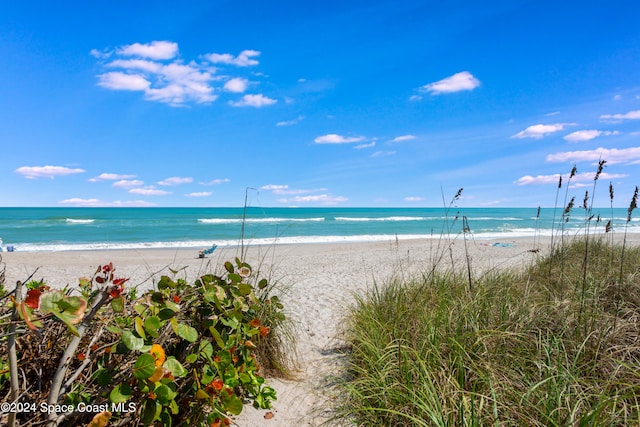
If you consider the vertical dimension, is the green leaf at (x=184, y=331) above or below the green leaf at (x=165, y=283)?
below

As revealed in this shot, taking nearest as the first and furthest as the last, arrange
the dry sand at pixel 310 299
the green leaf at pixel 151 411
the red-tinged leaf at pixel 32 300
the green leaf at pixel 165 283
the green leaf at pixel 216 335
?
the red-tinged leaf at pixel 32 300
the green leaf at pixel 151 411
the green leaf at pixel 216 335
the green leaf at pixel 165 283
the dry sand at pixel 310 299

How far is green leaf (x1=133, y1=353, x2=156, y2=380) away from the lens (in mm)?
1600

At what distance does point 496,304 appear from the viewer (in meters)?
3.51

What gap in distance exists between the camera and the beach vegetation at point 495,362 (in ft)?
6.98

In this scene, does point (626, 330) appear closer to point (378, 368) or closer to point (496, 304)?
point (496, 304)

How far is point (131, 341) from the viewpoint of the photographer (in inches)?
64.1

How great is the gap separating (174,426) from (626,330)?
11.0ft

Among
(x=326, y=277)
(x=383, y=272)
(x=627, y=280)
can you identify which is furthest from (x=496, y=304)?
(x=383, y=272)

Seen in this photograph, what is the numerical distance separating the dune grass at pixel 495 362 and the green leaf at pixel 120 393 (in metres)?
1.25

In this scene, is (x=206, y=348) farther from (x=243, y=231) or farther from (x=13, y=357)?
(x=243, y=231)

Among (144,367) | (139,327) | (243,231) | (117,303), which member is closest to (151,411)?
(144,367)

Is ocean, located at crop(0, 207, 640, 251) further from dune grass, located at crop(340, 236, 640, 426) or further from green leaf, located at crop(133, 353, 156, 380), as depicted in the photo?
green leaf, located at crop(133, 353, 156, 380)

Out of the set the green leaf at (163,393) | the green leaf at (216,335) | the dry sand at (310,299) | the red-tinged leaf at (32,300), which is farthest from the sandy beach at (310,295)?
the red-tinged leaf at (32,300)

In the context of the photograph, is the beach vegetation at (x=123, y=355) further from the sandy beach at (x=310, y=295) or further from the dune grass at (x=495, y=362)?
the dune grass at (x=495, y=362)
